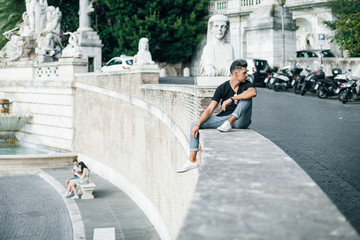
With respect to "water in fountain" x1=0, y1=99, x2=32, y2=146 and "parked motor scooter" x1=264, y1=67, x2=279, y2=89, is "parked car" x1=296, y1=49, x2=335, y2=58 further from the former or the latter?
"water in fountain" x1=0, y1=99, x2=32, y2=146

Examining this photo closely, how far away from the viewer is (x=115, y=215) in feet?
51.8

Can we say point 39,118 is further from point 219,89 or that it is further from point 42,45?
point 219,89

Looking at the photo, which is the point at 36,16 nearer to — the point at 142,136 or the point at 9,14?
the point at 9,14

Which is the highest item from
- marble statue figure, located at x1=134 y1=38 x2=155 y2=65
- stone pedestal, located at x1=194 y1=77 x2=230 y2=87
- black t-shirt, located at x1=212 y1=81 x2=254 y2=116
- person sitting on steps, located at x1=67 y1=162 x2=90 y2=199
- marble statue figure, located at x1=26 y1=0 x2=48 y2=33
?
marble statue figure, located at x1=26 y1=0 x2=48 y2=33

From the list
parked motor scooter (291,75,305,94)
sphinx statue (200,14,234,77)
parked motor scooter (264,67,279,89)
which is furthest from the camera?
parked motor scooter (264,67,279,89)

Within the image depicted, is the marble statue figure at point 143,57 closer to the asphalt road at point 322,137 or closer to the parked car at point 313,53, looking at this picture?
the asphalt road at point 322,137

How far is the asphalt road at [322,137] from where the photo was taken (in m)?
7.01

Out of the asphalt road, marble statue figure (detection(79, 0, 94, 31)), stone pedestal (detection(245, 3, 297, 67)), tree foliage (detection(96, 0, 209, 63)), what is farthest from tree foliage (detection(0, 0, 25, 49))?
the asphalt road

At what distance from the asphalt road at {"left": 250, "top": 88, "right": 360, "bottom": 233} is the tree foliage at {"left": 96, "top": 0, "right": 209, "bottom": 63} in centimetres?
1720

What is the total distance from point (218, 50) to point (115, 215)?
815cm

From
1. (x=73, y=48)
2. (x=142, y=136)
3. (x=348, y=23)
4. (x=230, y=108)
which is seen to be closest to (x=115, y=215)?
(x=142, y=136)

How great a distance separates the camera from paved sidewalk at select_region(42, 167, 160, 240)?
46.2 feet

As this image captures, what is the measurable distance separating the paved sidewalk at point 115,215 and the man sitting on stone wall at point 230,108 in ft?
23.6

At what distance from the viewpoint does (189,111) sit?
9914 millimetres
